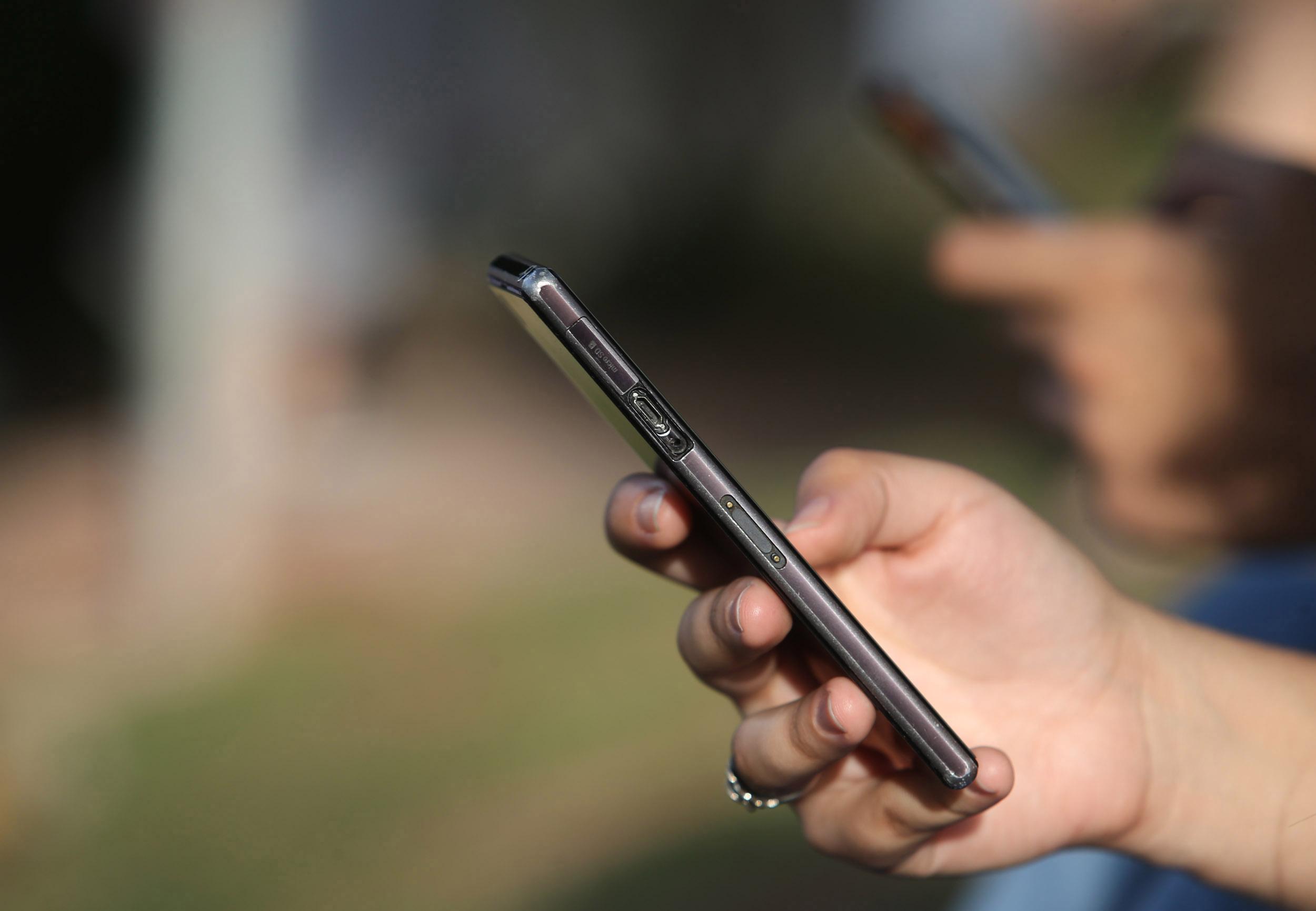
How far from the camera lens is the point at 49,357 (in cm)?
208

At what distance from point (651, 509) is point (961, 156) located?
69 centimetres

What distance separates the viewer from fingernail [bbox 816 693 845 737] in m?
0.45

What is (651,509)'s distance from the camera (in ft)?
1.68

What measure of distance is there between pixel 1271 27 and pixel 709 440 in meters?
1.47

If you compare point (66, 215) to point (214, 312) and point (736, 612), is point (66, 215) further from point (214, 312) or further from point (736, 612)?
point (736, 612)

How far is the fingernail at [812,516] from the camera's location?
1.60 ft

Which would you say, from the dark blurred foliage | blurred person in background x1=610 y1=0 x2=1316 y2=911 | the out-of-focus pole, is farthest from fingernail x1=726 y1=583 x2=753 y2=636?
the dark blurred foliage

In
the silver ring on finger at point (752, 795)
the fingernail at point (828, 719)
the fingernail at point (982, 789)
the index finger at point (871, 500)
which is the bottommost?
the fingernail at point (982, 789)

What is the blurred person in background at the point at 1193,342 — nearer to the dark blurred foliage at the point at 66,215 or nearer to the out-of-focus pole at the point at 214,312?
the out-of-focus pole at the point at 214,312

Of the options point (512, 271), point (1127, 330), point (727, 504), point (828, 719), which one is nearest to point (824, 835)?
point (828, 719)

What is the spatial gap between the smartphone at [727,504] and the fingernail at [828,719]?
21 millimetres

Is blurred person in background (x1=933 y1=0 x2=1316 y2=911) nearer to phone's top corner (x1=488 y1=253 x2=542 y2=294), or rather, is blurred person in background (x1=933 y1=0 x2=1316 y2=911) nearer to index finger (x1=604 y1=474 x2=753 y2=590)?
index finger (x1=604 y1=474 x2=753 y2=590)

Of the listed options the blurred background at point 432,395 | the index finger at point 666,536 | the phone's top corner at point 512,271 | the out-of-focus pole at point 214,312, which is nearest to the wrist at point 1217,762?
the index finger at point 666,536

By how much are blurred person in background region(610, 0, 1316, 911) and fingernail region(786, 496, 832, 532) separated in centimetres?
48
